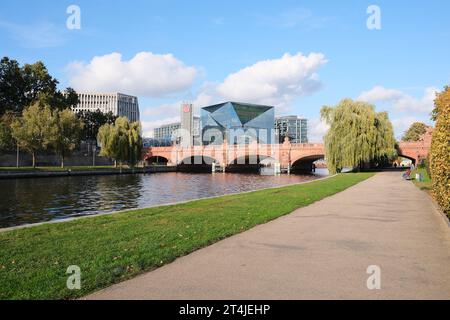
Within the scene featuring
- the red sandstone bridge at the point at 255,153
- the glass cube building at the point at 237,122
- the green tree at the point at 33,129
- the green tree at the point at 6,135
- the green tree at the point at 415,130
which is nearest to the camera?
the green tree at the point at 33,129

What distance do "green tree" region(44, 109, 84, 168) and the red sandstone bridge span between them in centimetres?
3788

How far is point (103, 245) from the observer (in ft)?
29.3

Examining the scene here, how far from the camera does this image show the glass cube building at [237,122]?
184 metres

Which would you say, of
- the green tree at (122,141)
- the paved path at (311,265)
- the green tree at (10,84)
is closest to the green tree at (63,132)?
the green tree at (122,141)

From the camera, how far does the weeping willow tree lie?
49.5m

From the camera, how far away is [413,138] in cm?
10806

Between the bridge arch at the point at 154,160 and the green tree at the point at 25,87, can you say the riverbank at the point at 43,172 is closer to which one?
the green tree at the point at 25,87

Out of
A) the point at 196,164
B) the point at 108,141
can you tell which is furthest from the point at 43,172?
the point at 196,164

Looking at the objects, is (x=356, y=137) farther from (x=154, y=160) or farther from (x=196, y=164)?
(x=154, y=160)

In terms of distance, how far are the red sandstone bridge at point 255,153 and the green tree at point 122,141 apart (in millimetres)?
26359

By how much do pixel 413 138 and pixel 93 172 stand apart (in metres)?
86.6

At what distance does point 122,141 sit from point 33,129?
589 inches
